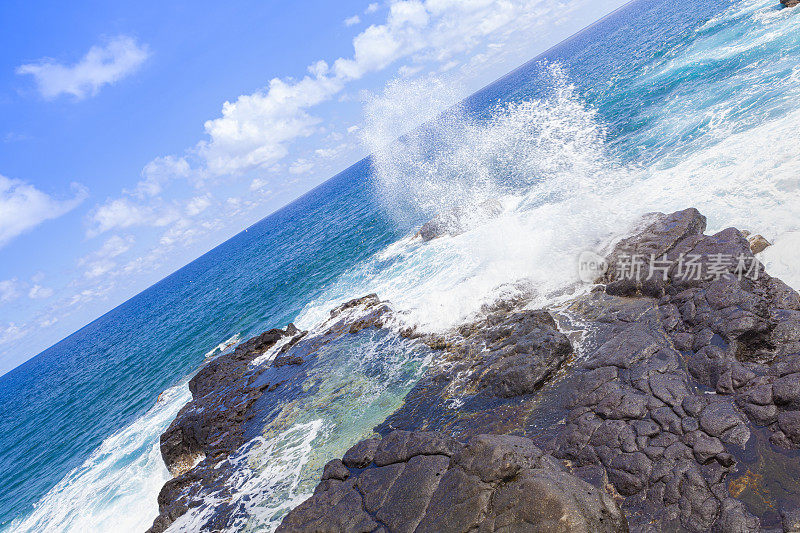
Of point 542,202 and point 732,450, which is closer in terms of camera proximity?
point 732,450

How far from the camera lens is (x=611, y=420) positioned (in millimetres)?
7328

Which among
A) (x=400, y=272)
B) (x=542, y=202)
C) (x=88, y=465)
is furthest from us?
(x=400, y=272)

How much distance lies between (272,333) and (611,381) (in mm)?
18927

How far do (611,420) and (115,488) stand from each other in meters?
20.8

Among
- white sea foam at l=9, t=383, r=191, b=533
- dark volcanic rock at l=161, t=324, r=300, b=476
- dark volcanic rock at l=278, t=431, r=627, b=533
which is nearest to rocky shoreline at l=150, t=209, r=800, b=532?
dark volcanic rock at l=278, t=431, r=627, b=533

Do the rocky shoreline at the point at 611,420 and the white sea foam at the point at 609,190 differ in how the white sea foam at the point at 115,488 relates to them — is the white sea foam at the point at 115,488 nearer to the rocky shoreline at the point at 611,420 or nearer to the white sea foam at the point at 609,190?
the rocky shoreline at the point at 611,420

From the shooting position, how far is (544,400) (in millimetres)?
9039

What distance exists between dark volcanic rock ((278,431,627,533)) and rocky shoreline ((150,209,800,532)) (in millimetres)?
25

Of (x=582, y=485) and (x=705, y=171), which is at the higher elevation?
(x=582, y=485)

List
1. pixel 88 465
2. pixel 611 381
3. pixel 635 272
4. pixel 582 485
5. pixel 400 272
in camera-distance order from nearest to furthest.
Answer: pixel 582 485, pixel 611 381, pixel 635 272, pixel 88 465, pixel 400 272

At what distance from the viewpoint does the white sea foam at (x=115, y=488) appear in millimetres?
15102

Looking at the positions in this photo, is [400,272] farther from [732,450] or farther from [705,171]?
[732,450]

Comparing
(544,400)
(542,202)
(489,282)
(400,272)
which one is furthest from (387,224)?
(544,400)

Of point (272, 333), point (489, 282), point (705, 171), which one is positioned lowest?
point (705, 171)
